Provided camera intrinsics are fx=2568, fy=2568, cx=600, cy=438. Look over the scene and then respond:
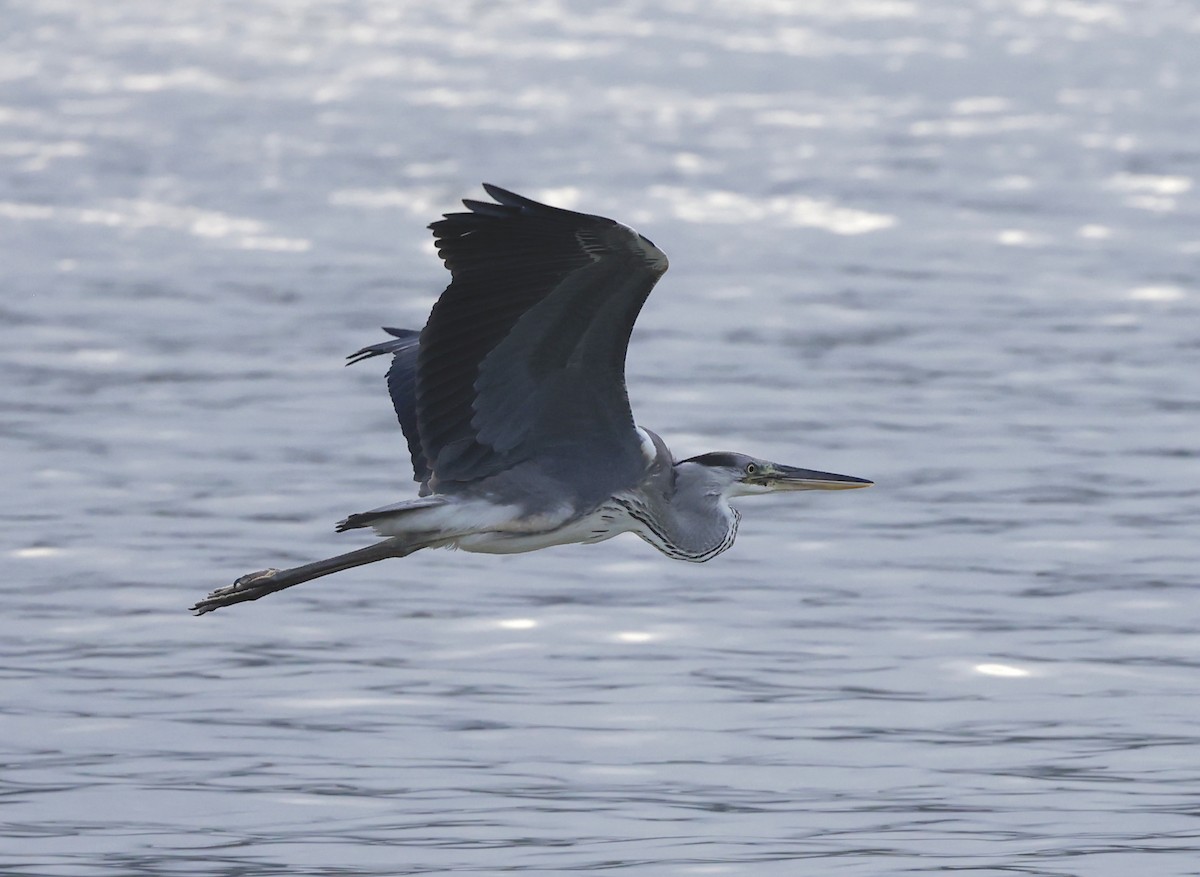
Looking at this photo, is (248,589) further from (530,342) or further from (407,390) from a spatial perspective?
(530,342)

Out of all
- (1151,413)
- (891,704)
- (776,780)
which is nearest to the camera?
(776,780)

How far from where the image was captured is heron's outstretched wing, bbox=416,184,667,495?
758 centimetres

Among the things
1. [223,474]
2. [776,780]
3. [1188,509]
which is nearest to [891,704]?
[776,780]

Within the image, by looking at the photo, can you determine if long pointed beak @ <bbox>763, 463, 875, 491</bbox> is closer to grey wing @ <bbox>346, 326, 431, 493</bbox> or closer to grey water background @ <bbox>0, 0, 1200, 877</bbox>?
grey water background @ <bbox>0, 0, 1200, 877</bbox>

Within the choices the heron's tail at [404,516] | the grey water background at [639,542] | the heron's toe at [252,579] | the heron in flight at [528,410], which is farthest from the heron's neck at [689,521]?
the heron's toe at [252,579]

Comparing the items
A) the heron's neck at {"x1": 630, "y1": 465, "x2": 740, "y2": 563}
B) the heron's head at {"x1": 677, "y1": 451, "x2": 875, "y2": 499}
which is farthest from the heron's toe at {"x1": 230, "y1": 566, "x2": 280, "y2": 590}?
the heron's head at {"x1": 677, "y1": 451, "x2": 875, "y2": 499}

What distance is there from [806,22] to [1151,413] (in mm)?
20017

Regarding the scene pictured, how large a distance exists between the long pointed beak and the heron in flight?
0.41m

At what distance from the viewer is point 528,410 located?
837cm

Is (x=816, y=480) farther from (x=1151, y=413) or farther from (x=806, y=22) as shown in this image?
(x=806, y=22)

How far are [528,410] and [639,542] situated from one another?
2.80 meters

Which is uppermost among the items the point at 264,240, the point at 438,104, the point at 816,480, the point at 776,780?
the point at 438,104

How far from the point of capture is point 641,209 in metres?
19.7

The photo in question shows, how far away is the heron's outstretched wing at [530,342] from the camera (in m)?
7.58
